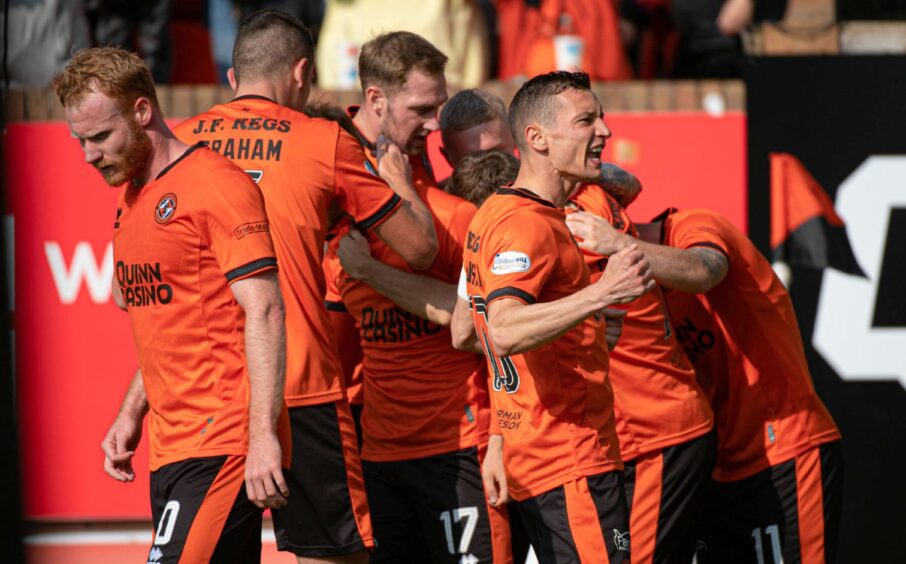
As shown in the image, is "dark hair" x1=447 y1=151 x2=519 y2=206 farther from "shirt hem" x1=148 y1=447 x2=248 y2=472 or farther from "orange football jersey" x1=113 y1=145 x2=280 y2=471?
"shirt hem" x1=148 y1=447 x2=248 y2=472

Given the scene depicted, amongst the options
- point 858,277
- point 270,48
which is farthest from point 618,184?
point 858,277

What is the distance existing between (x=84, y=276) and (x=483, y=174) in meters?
2.93

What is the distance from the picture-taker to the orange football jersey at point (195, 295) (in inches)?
151

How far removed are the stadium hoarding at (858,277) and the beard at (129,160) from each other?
3.94m

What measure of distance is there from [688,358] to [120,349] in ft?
10.9

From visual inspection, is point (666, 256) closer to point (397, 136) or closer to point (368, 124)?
point (397, 136)

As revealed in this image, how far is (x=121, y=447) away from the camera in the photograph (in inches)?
169

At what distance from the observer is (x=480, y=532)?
4.83 meters

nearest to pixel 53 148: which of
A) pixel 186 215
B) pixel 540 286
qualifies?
pixel 186 215

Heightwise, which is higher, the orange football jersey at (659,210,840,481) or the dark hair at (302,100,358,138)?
the dark hair at (302,100,358,138)

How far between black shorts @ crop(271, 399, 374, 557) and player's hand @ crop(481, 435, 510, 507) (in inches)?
17.3

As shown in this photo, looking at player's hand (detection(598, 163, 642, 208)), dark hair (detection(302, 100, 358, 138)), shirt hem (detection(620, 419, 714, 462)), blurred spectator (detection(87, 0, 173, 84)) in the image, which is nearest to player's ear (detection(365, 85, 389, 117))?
dark hair (detection(302, 100, 358, 138))

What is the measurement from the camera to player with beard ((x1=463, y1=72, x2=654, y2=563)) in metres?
3.87

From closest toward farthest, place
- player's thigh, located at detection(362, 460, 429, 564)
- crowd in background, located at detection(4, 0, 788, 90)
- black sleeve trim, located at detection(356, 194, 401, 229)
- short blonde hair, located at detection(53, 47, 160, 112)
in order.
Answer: short blonde hair, located at detection(53, 47, 160, 112)
black sleeve trim, located at detection(356, 194, 401, 229)
player's thigh, located at detection(362, 460, 429, 564)
crowd in background, located at detection(4, 0, 788, 90)
